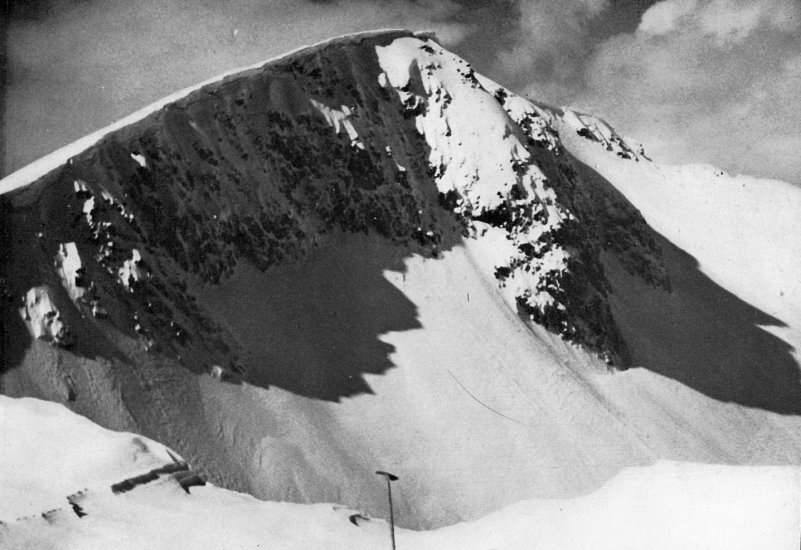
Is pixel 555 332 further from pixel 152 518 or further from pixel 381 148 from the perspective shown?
pixel 152 518

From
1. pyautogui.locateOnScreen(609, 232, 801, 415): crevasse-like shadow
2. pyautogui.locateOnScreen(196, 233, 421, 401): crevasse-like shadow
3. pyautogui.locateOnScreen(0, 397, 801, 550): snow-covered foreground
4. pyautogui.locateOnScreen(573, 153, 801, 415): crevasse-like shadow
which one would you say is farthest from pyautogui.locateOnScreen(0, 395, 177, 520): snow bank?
pyautogui.locateOnScreen(609, 232, 801, 415): crevasse-like shadow

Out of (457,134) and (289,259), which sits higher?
(457,134)

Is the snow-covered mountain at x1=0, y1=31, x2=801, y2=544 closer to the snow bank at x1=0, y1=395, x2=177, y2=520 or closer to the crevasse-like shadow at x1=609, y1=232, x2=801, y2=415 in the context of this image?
the crevasse-like shadow at x1=609, y1=232, x2=801, y2=415

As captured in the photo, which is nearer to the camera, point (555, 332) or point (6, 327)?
point (6, 327)

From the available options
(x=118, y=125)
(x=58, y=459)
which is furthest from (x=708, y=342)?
(x=58, y=459)

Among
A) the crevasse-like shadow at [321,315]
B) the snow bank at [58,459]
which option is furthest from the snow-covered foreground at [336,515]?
the crevasse-like shadow at [321,315]

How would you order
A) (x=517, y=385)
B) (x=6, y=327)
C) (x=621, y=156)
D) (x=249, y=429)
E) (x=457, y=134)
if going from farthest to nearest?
(x=621, y=156)
(x=457, y=134)
(x=517, y=385)
(x=249, y=429)
(x=6, y=327)

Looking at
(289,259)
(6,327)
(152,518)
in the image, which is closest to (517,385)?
(289,259)
